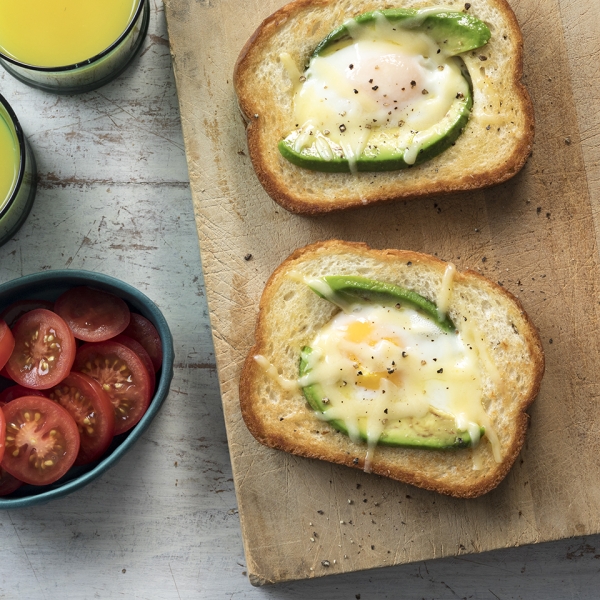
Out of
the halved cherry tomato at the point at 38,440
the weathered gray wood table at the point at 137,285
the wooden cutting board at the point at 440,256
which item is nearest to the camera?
the halved cherry tomato at the point at 38,440

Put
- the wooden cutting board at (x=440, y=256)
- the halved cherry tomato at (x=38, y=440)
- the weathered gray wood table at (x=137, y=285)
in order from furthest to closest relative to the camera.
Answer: the weathered gray wood table at (x=137, y=285) → the wooden cutting board at (x=440, y=256) → the halved cherry tomato at (x=38, y=440)

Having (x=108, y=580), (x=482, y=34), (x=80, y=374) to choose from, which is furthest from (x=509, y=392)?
(x=108, y=580)

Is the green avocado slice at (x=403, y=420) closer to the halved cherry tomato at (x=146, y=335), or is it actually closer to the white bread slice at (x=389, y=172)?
the white bread slice at (x=389, y=172)

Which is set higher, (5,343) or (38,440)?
(5,343)

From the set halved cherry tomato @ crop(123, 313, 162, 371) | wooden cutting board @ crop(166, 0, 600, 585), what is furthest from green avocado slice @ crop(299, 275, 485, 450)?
halved cherry tomato @ crop(123, 313, 162, 371)

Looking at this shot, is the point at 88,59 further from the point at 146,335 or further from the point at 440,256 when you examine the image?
the point at 440,256

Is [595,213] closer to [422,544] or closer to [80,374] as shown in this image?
[422,544]

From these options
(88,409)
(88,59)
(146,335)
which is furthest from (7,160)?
(88,409)

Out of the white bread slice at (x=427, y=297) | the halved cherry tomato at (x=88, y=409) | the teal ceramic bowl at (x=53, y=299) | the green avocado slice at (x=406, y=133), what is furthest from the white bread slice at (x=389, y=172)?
the halved cherry tomato at (x=88, y=409)
